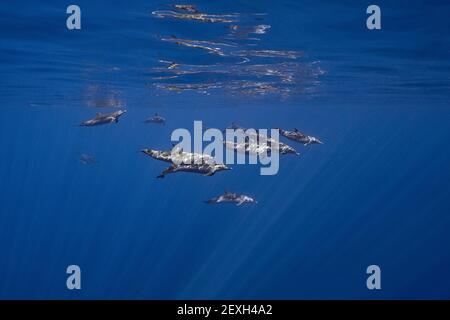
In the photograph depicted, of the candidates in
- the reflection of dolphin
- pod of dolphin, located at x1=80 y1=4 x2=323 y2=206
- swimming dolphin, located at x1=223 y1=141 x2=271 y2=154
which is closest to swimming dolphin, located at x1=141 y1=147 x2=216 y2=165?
pod of dolphin, located at x1=80 y1=4 x2=323 y2=206

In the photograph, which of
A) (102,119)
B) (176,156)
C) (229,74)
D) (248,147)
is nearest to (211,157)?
(176,156)

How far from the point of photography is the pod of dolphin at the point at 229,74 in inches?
441

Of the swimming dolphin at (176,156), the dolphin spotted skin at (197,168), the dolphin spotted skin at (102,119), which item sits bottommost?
the dolphin spotted skin at (197,168)

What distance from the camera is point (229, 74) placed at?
21438mm

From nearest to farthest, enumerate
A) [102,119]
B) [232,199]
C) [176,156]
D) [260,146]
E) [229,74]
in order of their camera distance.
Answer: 1. [176,156]
2. [260,146]
3. [232,199]
4. [102,119]
5. [229,74]

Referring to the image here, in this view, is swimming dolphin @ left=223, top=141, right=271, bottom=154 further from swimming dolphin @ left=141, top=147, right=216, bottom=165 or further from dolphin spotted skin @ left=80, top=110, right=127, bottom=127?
dolphin spotted skin @ left=80, top=110, right=127, bottom=127

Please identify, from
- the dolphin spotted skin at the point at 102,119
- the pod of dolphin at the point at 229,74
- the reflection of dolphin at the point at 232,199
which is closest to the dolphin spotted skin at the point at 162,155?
the pod of dolphin at the point at 229,74

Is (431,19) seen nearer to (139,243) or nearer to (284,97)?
(284,97)

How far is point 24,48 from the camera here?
16.7 meters

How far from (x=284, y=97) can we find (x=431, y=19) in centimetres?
1892

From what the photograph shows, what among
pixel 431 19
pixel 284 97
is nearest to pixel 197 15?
pixel 431 19

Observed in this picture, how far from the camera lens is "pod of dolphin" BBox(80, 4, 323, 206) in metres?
11.2

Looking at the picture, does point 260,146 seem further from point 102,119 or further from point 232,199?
point 102,119

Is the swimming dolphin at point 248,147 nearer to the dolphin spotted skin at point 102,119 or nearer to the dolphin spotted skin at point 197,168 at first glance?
the dolphin spotted skin at point 197,168
